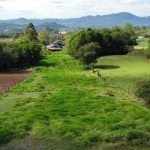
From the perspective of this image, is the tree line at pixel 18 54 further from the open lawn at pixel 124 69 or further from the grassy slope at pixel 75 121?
the grassy slope at pixel 75 121

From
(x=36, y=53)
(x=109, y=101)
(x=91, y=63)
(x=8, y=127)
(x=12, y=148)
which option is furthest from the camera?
(x=36, y=53)

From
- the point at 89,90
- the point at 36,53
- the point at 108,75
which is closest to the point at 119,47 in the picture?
the point at 36,53

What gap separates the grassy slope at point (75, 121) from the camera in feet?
69.2

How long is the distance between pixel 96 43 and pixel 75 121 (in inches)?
1813

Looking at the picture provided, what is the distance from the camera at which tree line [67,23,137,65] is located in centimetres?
6406

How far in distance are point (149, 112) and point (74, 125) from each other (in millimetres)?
7525

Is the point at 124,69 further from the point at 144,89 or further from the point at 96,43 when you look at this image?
the point at 144,89

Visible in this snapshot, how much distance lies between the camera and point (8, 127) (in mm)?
24000

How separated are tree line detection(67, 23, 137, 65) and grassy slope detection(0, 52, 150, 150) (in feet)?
82.7

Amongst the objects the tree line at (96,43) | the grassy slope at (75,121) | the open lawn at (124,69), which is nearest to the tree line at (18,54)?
the tree line at (96,43)

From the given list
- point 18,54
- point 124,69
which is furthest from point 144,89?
point 18,54

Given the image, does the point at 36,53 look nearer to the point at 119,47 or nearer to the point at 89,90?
the point at 119,47

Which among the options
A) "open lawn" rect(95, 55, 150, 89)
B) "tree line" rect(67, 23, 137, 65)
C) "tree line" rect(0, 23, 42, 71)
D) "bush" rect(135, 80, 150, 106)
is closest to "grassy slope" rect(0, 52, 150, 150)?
"bush" rect(135, 80, 150, 106)

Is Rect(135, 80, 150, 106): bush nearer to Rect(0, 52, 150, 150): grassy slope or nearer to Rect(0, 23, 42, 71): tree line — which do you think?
Rect(0, 52, 150, 150): grassy slope
